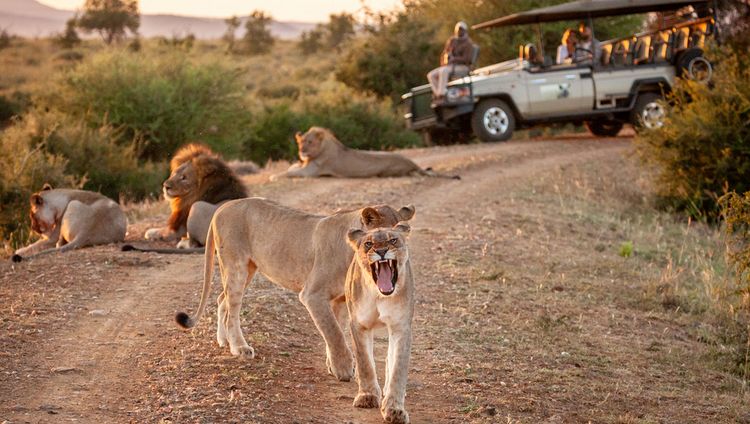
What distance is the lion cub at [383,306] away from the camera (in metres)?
5.68

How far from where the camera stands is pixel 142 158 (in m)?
23.8

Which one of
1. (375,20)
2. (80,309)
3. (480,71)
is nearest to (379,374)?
(80,309)

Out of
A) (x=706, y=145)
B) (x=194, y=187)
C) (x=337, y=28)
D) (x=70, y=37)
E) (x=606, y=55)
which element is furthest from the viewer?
(x=337, y=28)

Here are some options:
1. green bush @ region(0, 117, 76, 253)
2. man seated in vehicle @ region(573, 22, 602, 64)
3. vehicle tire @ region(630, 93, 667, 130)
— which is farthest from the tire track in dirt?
vehicle tire @ region(630, 93, 667, 130)

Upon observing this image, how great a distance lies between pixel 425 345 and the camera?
820 cm

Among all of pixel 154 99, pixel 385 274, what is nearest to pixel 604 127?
pixel 154 99

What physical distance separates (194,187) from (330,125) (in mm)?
14563

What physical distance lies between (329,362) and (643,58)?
1580 centimetres

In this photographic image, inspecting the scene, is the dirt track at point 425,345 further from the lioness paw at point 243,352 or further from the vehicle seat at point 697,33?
the vehicle seat at point 697,33

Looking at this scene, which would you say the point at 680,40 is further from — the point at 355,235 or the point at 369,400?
the point at 355,235

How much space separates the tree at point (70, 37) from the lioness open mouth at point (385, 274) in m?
54.3

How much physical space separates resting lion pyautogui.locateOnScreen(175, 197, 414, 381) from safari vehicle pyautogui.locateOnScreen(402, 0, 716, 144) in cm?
1366

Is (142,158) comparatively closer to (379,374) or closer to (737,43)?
(737,43)

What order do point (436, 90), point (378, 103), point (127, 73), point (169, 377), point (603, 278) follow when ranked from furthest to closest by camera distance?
point (378, 103) < point (127, 73) < point (436, 90) < point (603, 278) < point (169, 377)
